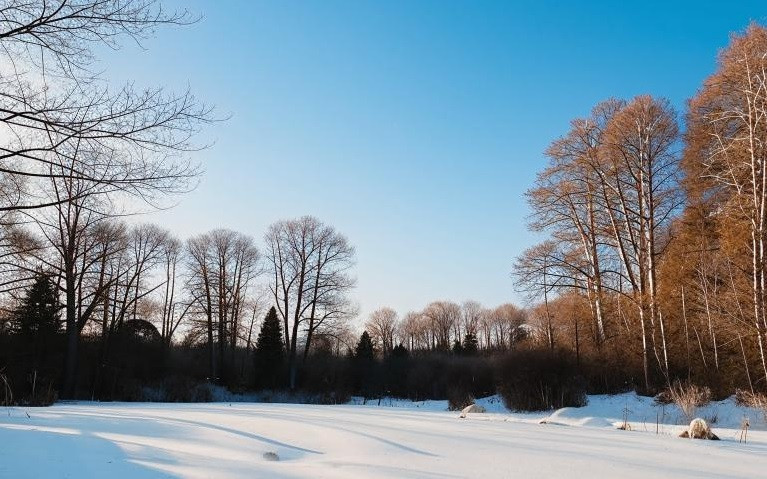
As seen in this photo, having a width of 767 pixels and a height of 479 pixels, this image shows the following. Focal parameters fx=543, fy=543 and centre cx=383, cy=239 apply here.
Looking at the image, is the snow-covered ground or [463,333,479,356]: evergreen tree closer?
the snow-covered ground

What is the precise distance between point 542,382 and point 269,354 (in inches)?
696

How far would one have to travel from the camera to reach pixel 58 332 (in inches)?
892

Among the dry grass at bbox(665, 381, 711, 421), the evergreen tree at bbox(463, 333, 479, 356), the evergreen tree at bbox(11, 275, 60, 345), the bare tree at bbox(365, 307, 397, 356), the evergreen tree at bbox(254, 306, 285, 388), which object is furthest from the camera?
the bare tree at bbox(365, 307, 397, 356)

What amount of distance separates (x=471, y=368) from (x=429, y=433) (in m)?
21.0

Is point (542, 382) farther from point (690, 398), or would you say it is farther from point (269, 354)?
point (269, 354)

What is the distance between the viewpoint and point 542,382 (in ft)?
55.4

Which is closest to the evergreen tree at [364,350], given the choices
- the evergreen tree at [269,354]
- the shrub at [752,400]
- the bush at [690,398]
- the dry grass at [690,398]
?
the evergreen tree at [269,354]

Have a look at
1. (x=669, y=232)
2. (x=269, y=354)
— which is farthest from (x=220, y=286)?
(x=669, y=232)

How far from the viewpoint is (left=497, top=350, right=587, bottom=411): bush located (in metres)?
16.6

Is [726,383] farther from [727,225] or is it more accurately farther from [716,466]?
[716,466]

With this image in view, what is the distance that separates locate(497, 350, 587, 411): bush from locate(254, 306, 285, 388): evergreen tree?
15716mm

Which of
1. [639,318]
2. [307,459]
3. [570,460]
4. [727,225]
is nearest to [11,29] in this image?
[307,459]

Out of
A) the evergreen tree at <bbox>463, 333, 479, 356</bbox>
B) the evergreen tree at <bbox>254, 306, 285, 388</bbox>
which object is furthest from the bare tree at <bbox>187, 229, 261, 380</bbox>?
the evergreen tree at <bbox>463, 333, 479, 356</bbox>

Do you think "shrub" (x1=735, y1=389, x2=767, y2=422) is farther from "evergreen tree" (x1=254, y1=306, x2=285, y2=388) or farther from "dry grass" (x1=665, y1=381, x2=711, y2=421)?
"evergreen tree" (x1=254, y1=306, x2=285, y2=388)
